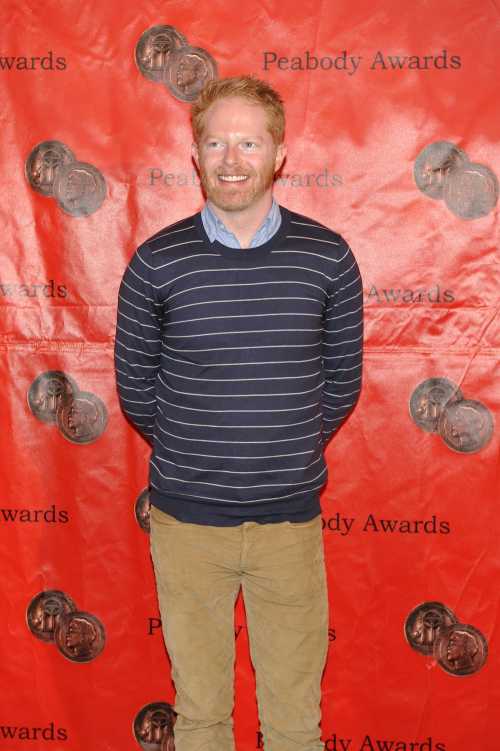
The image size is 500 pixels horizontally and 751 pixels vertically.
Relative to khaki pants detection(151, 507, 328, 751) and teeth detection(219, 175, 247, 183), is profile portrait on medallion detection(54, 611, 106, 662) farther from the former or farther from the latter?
teeth detection(219, 175, 247, 183)

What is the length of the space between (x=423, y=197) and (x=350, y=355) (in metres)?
0.43

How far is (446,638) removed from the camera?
2084 millimetres

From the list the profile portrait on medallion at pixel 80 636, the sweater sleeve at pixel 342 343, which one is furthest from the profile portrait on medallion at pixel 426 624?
the profile portrait on medallion at pixel 80 636

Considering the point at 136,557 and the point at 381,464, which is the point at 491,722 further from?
the point at 136,557

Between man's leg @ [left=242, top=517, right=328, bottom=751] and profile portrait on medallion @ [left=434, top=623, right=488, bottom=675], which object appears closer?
man's leg @ [left=242, top=517, right=328, bottom=751]

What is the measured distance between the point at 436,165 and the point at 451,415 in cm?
56

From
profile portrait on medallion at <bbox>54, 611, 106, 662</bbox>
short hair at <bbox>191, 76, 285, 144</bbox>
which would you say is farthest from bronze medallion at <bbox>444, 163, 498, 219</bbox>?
profile portrait on medallion at <bbox>54, 611, 106, 662</bbox>

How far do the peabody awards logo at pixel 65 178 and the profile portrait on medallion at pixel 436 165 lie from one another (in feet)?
2.32

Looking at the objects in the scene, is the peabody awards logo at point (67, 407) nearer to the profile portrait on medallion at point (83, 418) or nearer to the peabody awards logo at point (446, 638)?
the profile portrait on medallion at point (83, 418)

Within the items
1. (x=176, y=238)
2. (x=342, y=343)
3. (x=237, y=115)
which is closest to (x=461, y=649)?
(x=342, y=343)

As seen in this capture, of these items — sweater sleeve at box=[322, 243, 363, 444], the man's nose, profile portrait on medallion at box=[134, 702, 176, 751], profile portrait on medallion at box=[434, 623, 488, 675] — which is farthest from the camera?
profile portrait on medallion at box=[134, 702, 176, 751]

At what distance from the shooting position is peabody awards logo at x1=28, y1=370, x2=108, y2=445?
2092 mm

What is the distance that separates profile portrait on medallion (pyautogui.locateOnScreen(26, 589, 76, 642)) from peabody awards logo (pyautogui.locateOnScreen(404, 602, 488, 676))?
82 cm

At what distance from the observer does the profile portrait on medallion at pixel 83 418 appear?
6.88 ft
